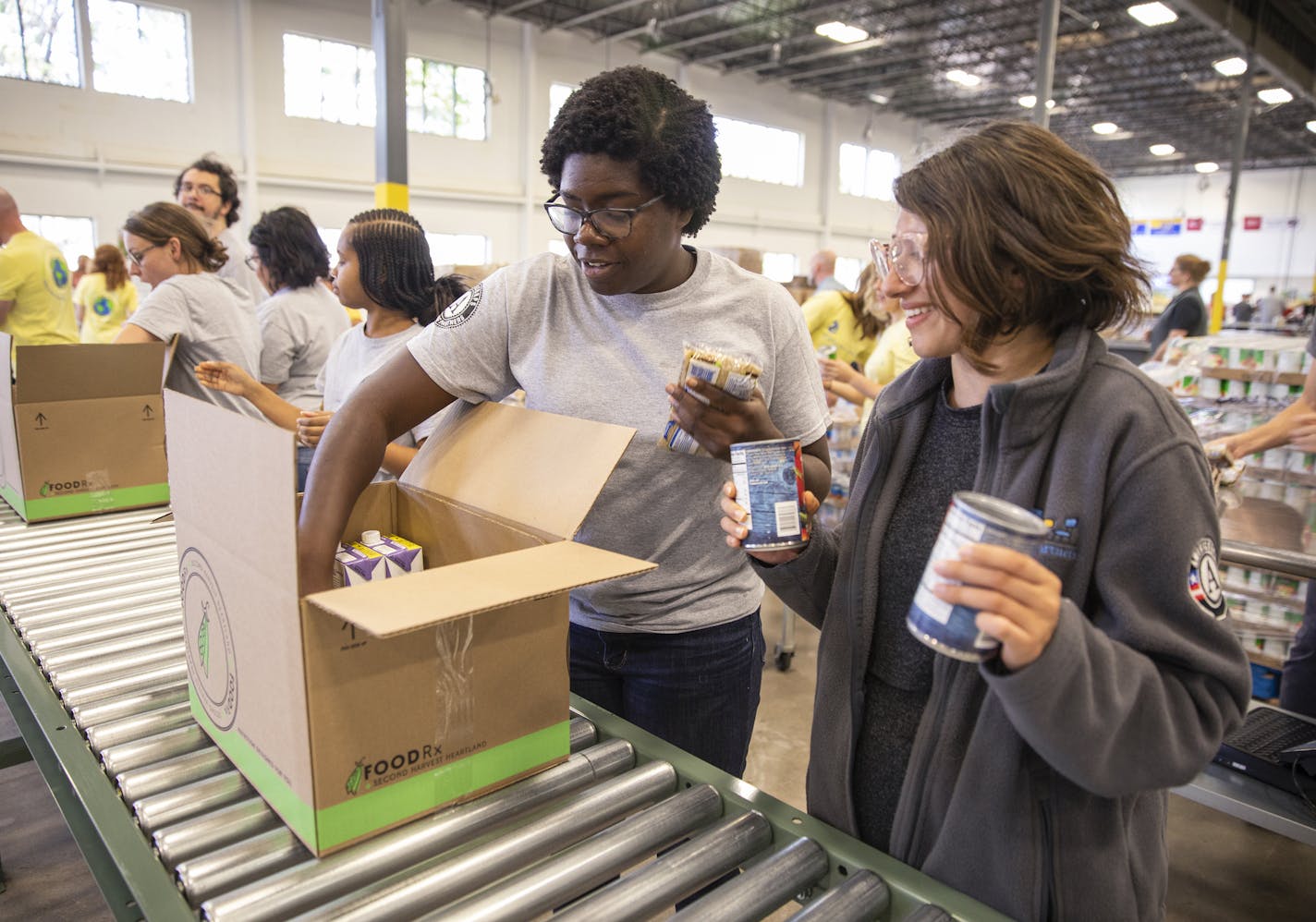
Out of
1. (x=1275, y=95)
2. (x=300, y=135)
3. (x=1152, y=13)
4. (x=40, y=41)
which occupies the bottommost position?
(x=300, y=135)

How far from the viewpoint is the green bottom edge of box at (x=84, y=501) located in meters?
2.06

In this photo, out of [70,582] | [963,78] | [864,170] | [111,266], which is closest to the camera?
[70,582]

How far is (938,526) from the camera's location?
1.02m

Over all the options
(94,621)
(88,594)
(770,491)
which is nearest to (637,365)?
(770,491)

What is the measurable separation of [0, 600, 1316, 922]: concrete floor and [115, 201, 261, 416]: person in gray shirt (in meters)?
1.31

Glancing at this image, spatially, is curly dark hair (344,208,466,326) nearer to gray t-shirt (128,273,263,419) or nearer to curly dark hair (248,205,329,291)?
gray t-shirt (128,273,263,419)

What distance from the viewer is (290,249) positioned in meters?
3.07

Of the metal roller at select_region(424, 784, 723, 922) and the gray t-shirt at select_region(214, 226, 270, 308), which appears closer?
the metal roller at select_region(424, 784, 723, 922)

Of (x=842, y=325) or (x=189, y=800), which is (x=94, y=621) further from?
(x=842, y=325)

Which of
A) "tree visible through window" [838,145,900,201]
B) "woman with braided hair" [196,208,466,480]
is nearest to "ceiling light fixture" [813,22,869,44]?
"tree visible through window" [838,145,900,201]

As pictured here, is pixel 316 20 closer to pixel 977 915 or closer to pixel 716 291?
pixel 716 291

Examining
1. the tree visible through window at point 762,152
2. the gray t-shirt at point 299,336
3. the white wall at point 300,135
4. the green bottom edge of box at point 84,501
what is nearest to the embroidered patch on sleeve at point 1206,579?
the green bottom edge of box at point 84,501

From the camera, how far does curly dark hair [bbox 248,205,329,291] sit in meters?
3.05

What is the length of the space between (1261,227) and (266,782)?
85.1ft
